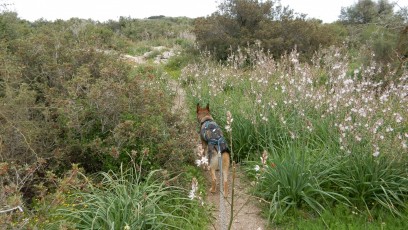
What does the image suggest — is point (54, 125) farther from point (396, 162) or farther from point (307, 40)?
point (307, 40)

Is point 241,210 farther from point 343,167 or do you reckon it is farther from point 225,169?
point 343,167

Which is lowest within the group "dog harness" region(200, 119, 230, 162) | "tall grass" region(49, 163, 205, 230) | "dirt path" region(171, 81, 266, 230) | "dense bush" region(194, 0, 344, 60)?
"dirt path" region(171, 81, 266, 230)

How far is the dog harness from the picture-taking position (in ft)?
15.8

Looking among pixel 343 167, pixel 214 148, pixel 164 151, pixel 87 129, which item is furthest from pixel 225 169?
pixel 87 129

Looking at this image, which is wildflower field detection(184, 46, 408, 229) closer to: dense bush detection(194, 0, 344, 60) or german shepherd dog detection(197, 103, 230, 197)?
german shepherd dog detection(197, 103, 230, 197)

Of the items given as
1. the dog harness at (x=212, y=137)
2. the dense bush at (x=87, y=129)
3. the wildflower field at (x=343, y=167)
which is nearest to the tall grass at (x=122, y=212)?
the dense bush at (x=87, y=129)

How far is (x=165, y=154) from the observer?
498 cm

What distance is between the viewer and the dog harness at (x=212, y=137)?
483cm

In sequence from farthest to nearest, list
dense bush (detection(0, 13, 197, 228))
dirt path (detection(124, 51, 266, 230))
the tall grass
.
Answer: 1. dense bush (detection(0, 13, 197, 228))
2. dirt path (detection(124, 51, 266, 230))
3. the tall grass

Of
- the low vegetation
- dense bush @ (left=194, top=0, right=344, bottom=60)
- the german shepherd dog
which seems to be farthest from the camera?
dense bush @ (left=194, top=0, right=344, bottom=60)

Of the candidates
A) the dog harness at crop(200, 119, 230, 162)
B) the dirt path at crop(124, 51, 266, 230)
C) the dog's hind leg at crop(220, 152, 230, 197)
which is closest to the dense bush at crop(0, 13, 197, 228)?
the dog harness at crop(200, 119, 230, 162)

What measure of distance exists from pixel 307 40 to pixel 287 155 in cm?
1123

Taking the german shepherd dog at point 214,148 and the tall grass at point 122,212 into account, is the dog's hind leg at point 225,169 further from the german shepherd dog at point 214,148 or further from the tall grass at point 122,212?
the tall grass at point 122,212

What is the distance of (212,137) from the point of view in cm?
506
